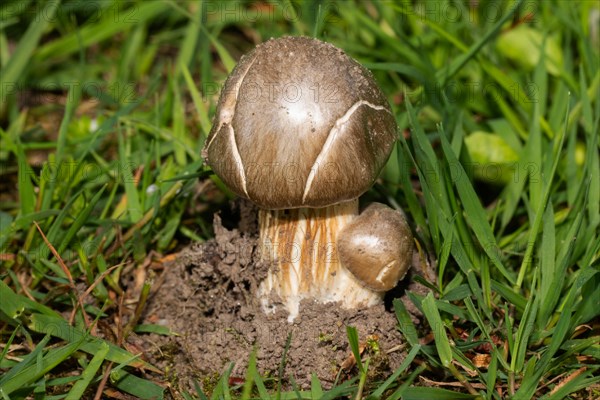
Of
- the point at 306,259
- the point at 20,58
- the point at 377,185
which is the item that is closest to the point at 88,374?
the point at 306,259

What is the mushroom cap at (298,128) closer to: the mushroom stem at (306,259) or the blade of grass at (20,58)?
the mushroom stem at (306,259)

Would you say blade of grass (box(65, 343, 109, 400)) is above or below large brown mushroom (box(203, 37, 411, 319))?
below

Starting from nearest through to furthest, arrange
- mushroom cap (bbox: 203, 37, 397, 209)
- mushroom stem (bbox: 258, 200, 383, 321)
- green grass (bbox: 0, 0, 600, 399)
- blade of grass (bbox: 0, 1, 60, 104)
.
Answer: mushroom cap (bbox: 203, 37, 397, 209), green grass (bbox: 0, 0, 600, 399), mushroom stem (bbox: 258, 200, 383, 321), blade of grass (bbox: 0, 1, 60, 104)

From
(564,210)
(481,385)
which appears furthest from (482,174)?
(481,385)

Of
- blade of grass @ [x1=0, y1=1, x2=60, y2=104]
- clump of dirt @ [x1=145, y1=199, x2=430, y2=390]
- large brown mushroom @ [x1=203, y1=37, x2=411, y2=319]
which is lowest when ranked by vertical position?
clump of dirt @ [x1=145, y1=199, x2=430, y2=390]

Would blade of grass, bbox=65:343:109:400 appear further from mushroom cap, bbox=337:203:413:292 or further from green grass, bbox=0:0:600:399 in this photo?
mushroom cap, bbox=337:203:413:292

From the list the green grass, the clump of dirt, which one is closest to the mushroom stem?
the clump of dirt

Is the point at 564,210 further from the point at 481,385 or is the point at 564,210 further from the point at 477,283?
the point at 481,385
